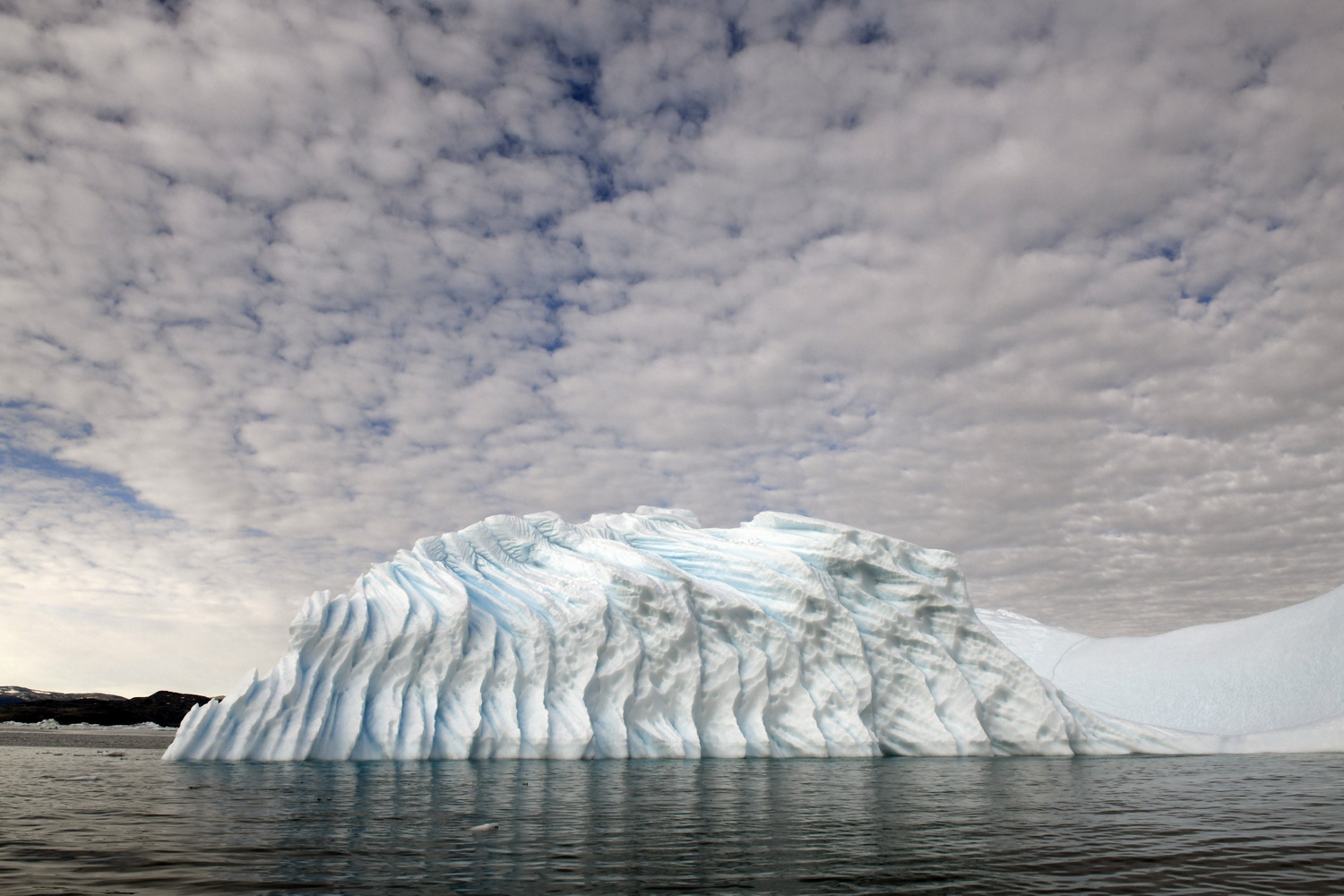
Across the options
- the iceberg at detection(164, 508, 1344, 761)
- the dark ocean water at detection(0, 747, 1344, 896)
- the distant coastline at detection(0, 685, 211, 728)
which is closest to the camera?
the dark ocean water at detection(0, 747, 1344, 896)

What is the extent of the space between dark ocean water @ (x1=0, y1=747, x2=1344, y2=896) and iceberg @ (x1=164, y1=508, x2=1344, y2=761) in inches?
135

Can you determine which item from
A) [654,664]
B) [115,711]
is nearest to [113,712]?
[115,711]

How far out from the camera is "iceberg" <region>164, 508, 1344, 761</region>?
18.1 m

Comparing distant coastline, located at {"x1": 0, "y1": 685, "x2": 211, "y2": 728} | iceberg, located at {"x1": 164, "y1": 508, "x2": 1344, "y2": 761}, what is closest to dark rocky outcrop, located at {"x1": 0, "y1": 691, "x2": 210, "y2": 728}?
distant coastline, located at {"x1": 0, "y1": 685, "x2": 211, "y2": 728}

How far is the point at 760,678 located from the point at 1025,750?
Result: 25.5 feet

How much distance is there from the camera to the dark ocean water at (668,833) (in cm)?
604

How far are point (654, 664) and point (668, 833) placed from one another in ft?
39.4

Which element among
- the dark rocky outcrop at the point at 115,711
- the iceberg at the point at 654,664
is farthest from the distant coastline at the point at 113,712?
the iceberg at the point at 654,664

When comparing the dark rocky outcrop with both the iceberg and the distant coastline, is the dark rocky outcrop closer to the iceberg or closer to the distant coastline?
the distant coastline

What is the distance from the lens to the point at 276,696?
58.1 feet

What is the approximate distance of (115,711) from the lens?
6938cm

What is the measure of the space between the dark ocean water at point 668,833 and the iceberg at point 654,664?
3439mm

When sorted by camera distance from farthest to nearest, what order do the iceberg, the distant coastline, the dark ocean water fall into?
the distant coastline
the iceberg
the dark ocean water

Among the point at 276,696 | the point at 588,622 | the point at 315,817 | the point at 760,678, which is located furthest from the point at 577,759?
the point at 315,817
